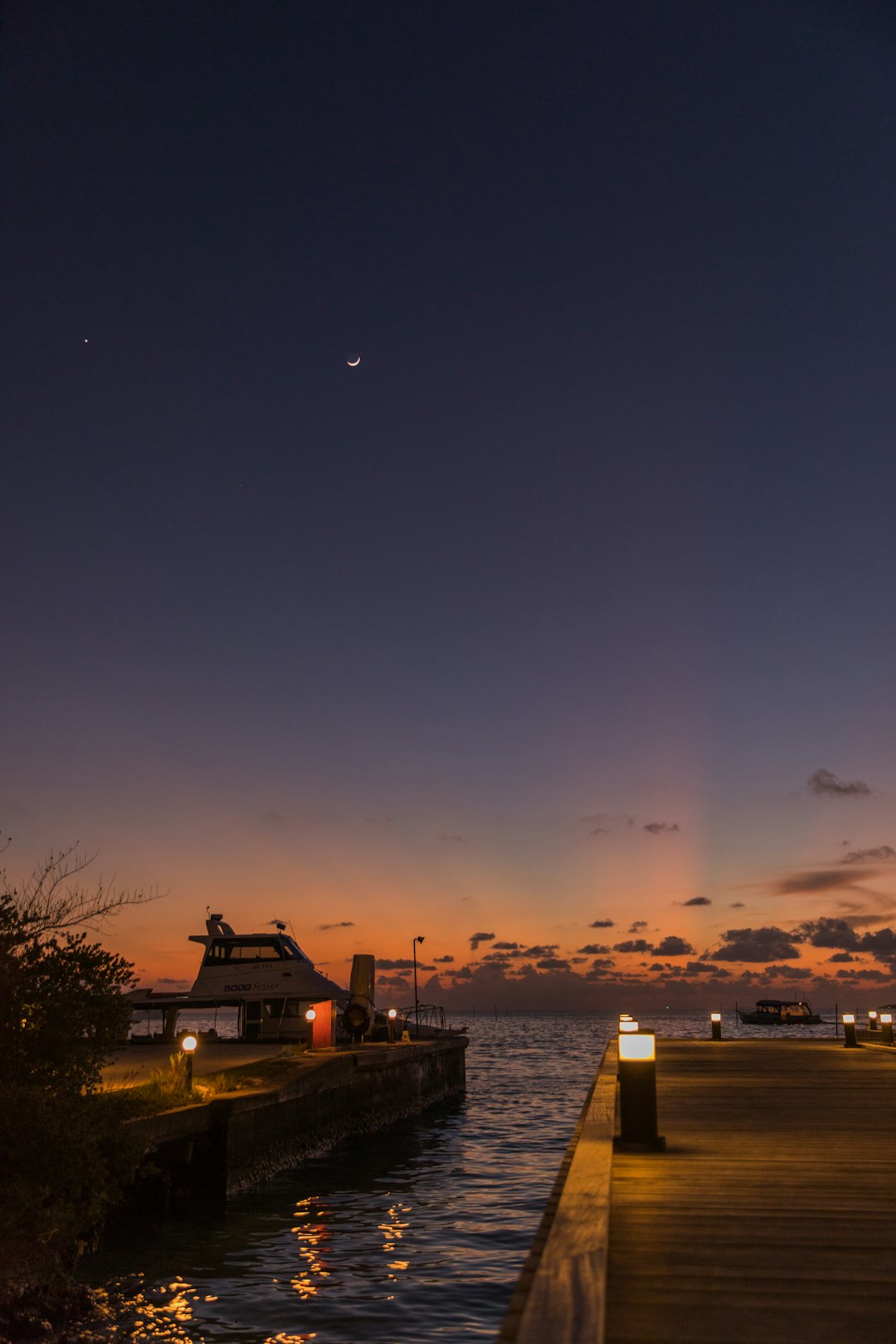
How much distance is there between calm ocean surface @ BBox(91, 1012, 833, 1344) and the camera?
1186 centimetres

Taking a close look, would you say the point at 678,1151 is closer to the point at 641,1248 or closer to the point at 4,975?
the point at 641,1248

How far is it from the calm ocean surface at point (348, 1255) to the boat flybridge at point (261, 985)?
8170 mm

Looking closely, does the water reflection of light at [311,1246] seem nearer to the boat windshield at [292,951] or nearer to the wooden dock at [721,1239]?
the wooden dock at [721,1239]

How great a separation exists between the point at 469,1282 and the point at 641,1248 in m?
8.51

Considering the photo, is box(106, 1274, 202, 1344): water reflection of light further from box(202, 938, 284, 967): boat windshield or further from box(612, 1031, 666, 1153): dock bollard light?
box(202, 938, 284, 967): boat windshield

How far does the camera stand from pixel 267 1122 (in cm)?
1994

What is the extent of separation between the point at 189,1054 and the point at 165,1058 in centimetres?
674

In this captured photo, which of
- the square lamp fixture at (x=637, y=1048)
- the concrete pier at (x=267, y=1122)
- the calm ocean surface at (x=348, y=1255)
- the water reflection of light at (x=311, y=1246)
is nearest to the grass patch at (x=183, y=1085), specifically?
the concrete pier at (x=267, y=1122)

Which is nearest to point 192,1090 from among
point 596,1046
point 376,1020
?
point 376,1020

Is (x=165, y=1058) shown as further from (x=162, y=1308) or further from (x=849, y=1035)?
(x=849, y=1035)

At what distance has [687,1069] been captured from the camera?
2144 centimetres

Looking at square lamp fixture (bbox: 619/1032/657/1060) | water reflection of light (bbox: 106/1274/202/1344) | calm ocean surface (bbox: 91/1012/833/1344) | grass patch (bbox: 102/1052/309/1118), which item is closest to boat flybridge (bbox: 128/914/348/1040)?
calm ocean surface (bbox: 91/1012/833/1344)

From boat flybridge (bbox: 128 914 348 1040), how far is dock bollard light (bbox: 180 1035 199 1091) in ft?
54.5

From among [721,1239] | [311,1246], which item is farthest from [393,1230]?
[721,1239]
